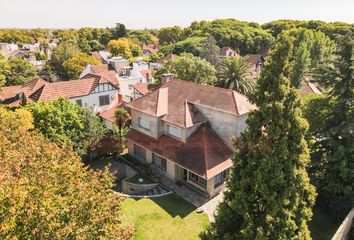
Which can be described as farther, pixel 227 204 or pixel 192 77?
pixel 192 77

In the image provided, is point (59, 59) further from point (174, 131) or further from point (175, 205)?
point (175, 205)

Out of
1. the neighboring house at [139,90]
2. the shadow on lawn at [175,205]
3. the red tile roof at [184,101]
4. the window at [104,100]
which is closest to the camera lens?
the shadow on lawn at [175,205]

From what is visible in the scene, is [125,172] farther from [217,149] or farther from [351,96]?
[351,96]

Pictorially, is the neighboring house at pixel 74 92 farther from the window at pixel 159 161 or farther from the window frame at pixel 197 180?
the window frame at pixel 197 180

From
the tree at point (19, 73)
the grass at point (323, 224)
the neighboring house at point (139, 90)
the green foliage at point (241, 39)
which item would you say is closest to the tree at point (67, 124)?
the neighboring house at point (139, 90)

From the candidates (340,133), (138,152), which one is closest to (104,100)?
(138,152)

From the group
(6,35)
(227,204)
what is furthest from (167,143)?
(6,35)
